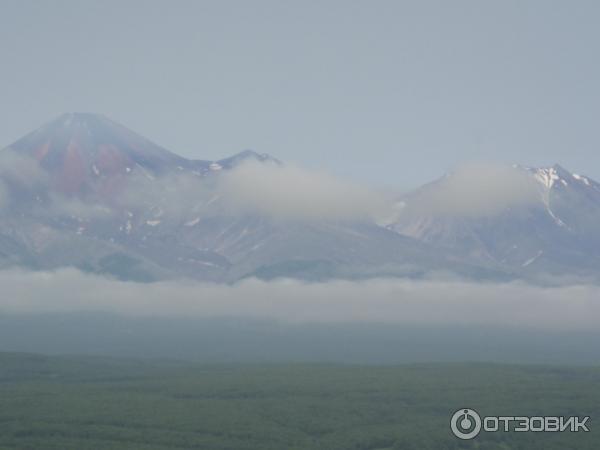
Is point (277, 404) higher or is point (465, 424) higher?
point (277, 404)

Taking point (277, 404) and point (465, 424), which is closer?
point (465, 424)

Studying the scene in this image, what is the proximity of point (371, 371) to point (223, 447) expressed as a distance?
58569 millimetres

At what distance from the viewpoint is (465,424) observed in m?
120

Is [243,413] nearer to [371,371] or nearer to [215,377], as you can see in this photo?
[215,377]

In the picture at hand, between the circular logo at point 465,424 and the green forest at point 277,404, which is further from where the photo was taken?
the circular logo at point 465,424

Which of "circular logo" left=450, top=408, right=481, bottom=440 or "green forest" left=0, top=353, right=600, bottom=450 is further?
"circular logo" left=450, top=408, right=481, bottom=440

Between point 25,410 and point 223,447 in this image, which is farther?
point 25,410

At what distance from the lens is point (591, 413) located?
4877 inches

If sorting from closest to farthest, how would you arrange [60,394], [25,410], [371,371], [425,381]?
[25,410]
[60,394]
[425,381]
[371,371]

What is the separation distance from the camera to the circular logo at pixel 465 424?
4506 inches

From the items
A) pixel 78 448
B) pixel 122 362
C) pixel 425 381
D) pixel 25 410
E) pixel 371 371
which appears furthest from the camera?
pixel 122 362

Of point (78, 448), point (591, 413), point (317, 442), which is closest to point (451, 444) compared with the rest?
point (317, 442)

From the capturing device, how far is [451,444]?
10962 cm

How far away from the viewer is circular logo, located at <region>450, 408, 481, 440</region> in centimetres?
11446
